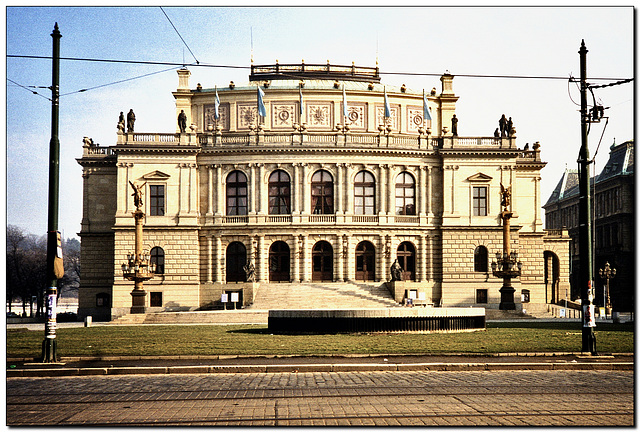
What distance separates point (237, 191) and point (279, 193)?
3.84 meters

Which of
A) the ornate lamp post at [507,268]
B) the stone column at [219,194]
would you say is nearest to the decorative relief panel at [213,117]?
the stone column at [219,194]

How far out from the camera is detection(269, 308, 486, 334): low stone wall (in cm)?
3591

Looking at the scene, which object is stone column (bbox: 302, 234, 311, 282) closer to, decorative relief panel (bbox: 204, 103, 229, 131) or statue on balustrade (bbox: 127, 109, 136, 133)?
decorative relief panel (bbox: 204, 103, 229, 131)

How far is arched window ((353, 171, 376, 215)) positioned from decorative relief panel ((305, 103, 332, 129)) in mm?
8137

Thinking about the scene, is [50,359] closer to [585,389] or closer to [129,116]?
[585,389]

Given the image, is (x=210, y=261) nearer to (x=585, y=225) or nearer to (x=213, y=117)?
(x=213, y=117)

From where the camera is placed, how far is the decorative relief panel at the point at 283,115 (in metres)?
78.7

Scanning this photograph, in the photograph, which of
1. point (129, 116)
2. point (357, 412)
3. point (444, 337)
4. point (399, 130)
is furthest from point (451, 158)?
point (357, 412)

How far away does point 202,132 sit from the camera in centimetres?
7869

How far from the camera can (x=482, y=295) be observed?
72.5m

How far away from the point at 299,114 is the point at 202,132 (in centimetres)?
957

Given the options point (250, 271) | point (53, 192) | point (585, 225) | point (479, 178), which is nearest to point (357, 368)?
point (585, 225)

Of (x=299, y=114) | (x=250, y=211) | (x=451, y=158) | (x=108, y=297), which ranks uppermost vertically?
(x=299, y=114)

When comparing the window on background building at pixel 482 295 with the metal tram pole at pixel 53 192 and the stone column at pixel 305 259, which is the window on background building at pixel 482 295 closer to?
the stone column at pixel 305 259
